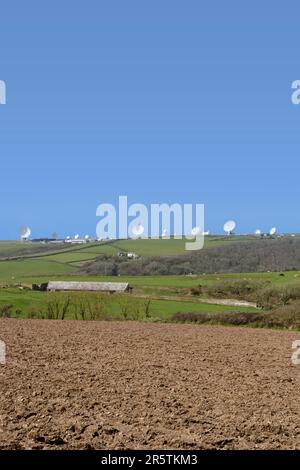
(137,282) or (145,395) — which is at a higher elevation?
(145,395)

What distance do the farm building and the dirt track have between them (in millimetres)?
39868

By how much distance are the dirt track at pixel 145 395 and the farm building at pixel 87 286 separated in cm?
3987

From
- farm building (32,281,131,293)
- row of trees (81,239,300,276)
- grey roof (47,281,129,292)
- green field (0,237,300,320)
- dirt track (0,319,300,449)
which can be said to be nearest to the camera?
dirt track (0,319,300,449)

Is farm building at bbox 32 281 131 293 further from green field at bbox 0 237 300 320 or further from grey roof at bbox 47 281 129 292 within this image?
green field at bbox 0 237 300 320

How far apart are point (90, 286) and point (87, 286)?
0.49 meters

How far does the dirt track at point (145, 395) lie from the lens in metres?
11.9

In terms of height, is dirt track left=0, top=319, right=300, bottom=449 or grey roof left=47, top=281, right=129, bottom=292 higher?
dirt track left=0, top=319, right=300, bottom=449

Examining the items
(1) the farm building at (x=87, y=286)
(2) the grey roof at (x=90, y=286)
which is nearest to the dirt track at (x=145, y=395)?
(1) the farm building at (x=87, y=286)

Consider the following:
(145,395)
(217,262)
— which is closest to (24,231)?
(217,262)

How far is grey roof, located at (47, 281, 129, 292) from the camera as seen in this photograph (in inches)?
2746

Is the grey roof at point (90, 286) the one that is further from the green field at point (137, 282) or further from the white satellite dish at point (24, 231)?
the white satellite dish at point (24, 231)

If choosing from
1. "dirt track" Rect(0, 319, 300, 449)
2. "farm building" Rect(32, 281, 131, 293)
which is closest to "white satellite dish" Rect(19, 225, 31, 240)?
"farm building" Rect(32, 281, 131, 293)

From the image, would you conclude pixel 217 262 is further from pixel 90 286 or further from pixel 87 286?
pixel 87 286

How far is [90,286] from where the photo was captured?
70875 millimetres
